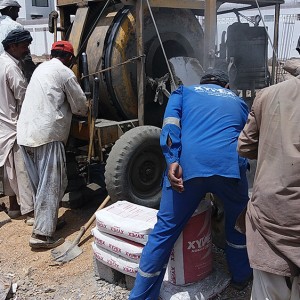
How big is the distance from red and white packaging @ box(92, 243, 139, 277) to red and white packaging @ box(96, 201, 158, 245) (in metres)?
0.17

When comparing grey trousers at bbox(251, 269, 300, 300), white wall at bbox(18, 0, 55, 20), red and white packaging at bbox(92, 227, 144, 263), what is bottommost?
red and white packaging at bbox(92, 227, 144, 263)

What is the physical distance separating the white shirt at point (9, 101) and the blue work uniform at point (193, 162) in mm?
2140

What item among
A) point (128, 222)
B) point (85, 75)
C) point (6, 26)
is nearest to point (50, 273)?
point (128, 222)

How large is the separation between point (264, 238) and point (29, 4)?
3153 cm

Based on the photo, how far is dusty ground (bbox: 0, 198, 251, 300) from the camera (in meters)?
3.16

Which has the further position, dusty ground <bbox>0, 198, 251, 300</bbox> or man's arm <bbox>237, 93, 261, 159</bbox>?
dusty ground <bbox>0, 198, 251, 300</bbox>

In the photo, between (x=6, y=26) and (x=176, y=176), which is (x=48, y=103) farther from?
(x=6, y=26)

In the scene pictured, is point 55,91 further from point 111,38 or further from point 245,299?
point 245,299

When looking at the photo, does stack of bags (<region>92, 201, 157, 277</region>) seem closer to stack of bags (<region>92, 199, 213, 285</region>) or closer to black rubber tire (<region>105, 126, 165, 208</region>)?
stack of bags (<region>92, 199, 213, 285</region>)

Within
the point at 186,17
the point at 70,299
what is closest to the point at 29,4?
the point at 186,17

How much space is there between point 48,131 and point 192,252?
5.69ft

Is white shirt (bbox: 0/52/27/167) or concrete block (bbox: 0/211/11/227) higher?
white shirt (bbox: 0/52/27/167)

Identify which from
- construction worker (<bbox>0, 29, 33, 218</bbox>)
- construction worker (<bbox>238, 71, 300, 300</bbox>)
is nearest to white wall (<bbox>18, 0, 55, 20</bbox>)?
construction worker (<bbox>0, 29, 33, 218</bbox>)

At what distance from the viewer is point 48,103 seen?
3.87 metres
